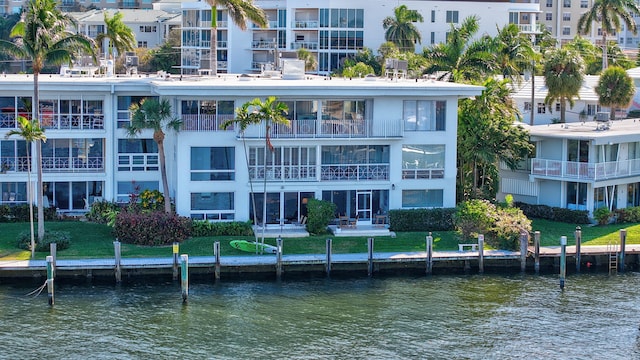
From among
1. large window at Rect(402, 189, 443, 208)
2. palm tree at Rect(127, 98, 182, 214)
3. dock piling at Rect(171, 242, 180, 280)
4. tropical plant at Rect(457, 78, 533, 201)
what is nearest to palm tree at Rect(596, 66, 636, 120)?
tropical plant at Rect(457, 78, 533, 201)

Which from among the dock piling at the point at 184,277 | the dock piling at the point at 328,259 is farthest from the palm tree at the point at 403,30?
the dock piling at the point at 184,277

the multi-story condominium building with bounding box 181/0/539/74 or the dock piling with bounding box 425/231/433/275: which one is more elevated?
the multi-story condominium building with bounding box 181/0/539/74

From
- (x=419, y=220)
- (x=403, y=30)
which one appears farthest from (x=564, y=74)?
(x=403, y=30)

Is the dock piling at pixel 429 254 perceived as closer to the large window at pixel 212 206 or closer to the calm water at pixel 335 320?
the calm water at pixel 335 320

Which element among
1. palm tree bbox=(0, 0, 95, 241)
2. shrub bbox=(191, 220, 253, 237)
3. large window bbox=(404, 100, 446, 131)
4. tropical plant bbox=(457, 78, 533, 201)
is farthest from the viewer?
tropical plant bbox=(457, 78, 533, 201)

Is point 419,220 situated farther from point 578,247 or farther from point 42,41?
point 42,41

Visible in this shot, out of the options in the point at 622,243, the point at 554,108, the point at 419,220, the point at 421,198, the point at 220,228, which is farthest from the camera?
the point at 554,108

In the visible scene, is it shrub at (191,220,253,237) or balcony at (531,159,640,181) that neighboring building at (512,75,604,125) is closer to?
balcony at (531,159,640,181)
